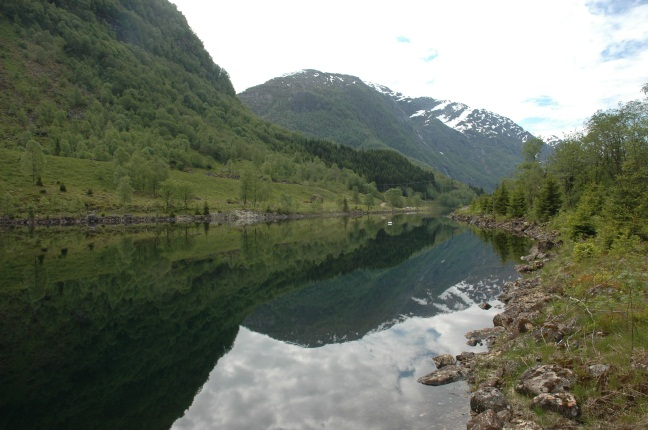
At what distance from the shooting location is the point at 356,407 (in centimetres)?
1484

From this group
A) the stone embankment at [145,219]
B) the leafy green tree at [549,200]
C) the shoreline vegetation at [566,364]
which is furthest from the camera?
the stone embankment at [145,219]

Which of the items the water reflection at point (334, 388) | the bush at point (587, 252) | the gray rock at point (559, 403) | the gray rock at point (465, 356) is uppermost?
the bush at point (587, 252)

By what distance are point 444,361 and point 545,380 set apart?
629cm

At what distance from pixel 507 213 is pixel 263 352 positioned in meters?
97.9

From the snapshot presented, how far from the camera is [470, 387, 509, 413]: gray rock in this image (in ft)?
41.6

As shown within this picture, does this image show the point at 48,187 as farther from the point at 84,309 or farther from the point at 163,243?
the point at 84,309

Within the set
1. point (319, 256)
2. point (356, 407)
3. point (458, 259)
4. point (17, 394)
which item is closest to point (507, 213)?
point (458, 259)

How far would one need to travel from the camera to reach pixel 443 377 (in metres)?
16.4

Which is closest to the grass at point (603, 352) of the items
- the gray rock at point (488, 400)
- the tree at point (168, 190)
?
the gray rock at point (488, 400)

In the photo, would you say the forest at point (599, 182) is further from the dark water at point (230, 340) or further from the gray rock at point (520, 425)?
the gray rock at point (520, 425)

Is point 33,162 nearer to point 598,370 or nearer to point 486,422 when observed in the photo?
point 486,422

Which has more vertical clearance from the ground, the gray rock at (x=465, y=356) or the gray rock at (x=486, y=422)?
the gray rock at (x=486, y=422)

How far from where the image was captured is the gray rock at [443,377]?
16.2 m

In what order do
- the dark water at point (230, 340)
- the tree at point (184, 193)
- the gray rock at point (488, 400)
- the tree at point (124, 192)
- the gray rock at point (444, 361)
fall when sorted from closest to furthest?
1. the gray rock at point (488, 400)
2. the dark water at point (230, 340)
3. the gray rock at point (444, 361)
4. the tree at point (124, 192)
5. the tree at point (184, 193)
